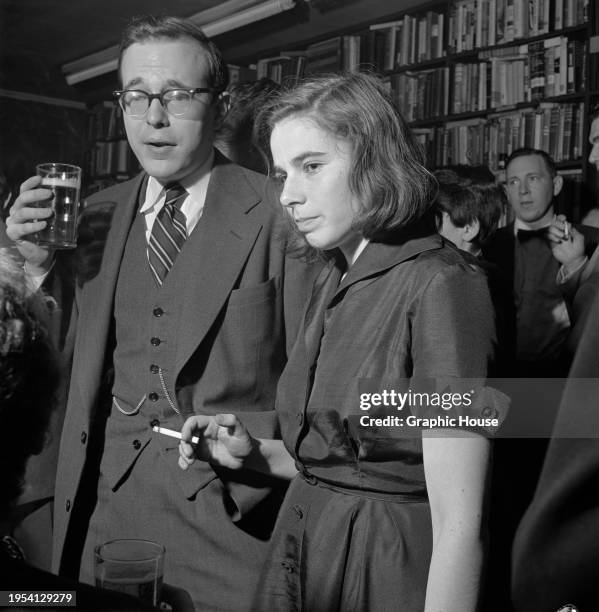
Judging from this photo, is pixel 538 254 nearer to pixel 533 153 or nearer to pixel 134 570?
pixel 533 153

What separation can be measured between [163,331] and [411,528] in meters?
0.52

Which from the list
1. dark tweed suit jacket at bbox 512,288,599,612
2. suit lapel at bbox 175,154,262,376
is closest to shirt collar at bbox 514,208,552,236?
suit lapel at bbox 175,154,262,376

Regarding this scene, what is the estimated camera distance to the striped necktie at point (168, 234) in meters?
1.22

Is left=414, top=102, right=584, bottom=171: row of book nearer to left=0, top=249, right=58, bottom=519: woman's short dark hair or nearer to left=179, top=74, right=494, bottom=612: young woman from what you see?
left=179, top=74, right=494, bottom=612: young woman

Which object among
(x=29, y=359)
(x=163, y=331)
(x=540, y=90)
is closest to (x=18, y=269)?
(x=29, y=359)

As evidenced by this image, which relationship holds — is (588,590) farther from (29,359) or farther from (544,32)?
(544,32)

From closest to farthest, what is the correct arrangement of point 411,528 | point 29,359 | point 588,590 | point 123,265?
point 588,590
point 29,359
point 411,528
point 123,265

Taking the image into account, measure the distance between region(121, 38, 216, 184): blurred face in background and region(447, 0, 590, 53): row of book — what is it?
1.41ft

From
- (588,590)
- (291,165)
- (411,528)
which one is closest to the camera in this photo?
(588,590)

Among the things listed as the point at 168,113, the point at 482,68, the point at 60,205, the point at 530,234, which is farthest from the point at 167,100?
the point at 530,234

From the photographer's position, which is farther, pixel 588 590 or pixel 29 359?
pixel 29 359

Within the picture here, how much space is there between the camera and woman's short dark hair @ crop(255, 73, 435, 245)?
0.95 meters

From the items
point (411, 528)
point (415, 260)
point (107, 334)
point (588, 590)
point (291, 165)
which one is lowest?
point (411, 528)

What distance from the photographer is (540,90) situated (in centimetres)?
112
